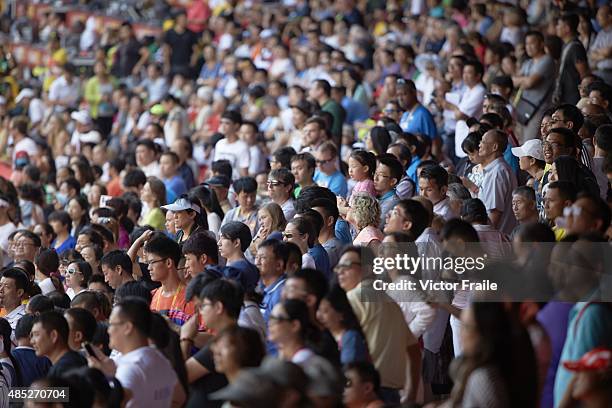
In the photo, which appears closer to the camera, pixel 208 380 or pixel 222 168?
pixel 208 380

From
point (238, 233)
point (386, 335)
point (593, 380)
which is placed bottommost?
point (593, 380)

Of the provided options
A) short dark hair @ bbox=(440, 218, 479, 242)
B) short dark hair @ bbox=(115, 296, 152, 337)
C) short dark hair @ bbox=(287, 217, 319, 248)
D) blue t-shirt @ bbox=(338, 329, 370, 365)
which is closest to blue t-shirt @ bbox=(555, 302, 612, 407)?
blue t-shirt @ bbox=(338, 329, 370, 365)

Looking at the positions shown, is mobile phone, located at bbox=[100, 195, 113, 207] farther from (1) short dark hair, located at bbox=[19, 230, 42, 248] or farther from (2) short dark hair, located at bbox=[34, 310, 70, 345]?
(2) short dark hair, located at bbox=[34, 310, 70, 345]

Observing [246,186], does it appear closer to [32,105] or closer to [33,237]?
[33,237]

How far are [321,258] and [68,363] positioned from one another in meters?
2.08

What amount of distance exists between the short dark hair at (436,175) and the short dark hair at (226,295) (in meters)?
2.69

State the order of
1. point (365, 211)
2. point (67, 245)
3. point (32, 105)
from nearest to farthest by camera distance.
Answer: point (365, 211), point (67, 245), point (32, 105)

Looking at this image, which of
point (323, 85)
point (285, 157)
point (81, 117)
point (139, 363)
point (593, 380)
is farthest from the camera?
point (81, 117)

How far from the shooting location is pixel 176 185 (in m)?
12.7

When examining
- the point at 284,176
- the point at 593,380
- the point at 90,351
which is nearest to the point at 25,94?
the point at 284,176

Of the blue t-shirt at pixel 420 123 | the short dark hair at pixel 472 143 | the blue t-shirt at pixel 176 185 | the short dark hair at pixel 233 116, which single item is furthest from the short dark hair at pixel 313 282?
the short dark hair at pixel 233 116

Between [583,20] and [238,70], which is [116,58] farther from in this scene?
[583,20]

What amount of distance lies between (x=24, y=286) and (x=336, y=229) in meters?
2.40

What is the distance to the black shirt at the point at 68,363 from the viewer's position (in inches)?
260
